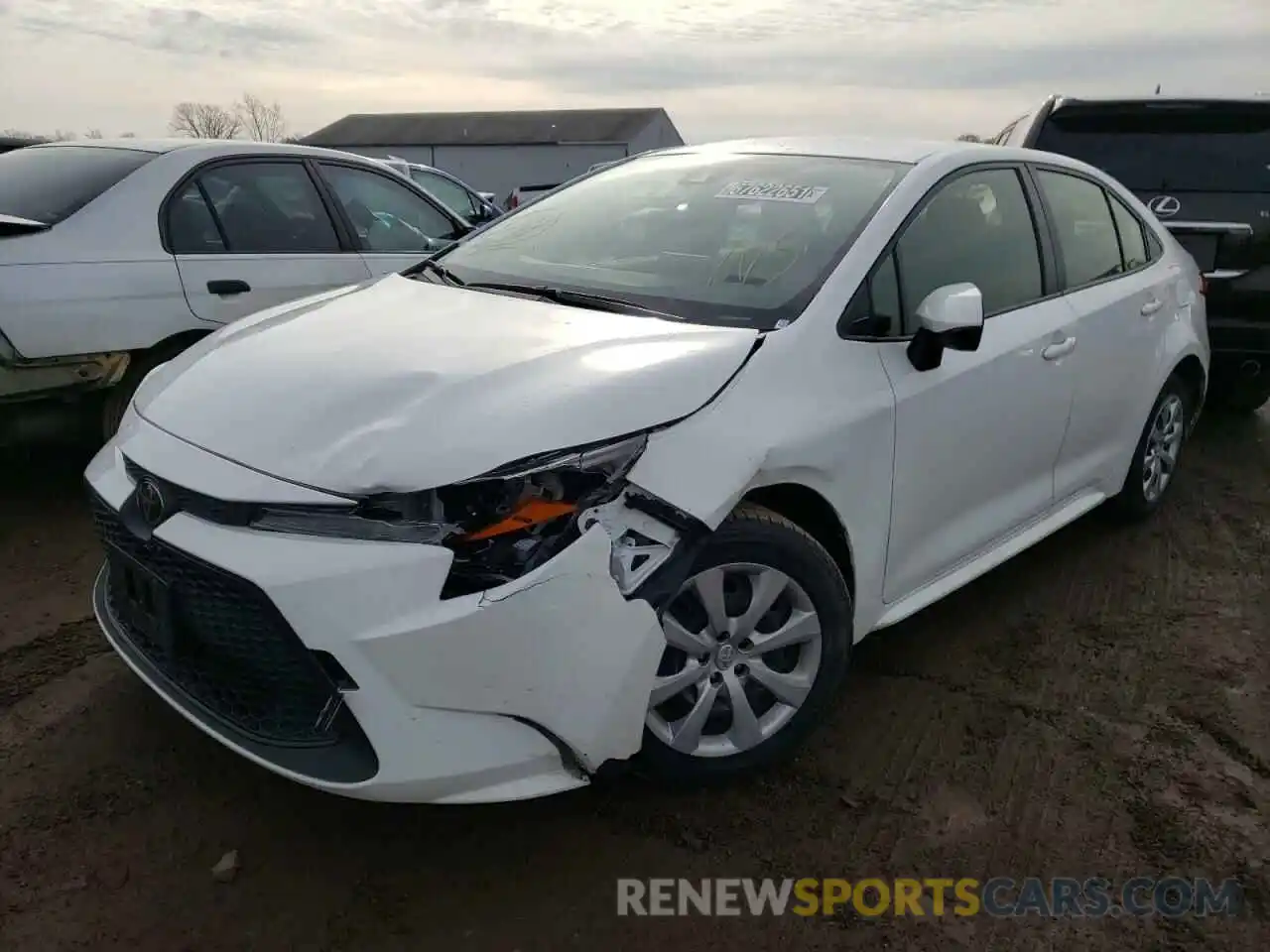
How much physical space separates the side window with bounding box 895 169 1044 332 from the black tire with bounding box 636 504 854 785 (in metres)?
0.83

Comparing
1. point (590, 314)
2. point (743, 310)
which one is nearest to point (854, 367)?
point (743, 310)

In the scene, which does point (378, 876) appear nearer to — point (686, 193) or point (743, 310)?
point (743, 310)

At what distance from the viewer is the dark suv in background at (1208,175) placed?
539 cm

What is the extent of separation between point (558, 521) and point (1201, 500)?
4.15 m

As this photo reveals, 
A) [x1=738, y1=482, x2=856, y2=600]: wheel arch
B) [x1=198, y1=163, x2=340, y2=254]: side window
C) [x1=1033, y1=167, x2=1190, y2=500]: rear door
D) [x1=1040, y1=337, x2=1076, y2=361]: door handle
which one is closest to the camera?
[x1=738, y1=482, x2=856, y2=600]: wheel arch

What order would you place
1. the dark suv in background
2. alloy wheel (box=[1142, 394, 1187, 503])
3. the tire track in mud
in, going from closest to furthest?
the tire track in mud → alloy wheel (box=[1142, 394, 1187, 503]) → the dark suv in background

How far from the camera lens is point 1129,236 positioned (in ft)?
14.0

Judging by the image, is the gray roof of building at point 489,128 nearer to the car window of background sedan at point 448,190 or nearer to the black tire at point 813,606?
the car window of background sedan at point 448,190

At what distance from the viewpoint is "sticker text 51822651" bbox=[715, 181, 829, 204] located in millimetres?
3166

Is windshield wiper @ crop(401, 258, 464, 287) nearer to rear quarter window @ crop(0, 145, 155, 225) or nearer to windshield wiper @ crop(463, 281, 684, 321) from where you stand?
windshield wiper @ crop(463, 281, 684, 321)

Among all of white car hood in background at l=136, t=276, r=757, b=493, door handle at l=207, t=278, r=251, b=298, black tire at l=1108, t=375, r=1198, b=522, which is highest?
white car hood in background at l=136, t=276, r=757, b=493

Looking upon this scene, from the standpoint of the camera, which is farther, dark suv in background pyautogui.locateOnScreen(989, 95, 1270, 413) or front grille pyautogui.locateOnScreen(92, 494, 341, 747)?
dark suv in background pyautogui.locateOnScreen(989, 95, 1270, 413)

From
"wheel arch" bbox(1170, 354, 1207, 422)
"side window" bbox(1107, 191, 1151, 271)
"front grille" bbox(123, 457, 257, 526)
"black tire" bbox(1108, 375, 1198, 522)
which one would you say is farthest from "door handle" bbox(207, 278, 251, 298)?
"wheel arch" bbox(1170, 354, 1207, 422)

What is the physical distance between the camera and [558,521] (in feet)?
7.04
